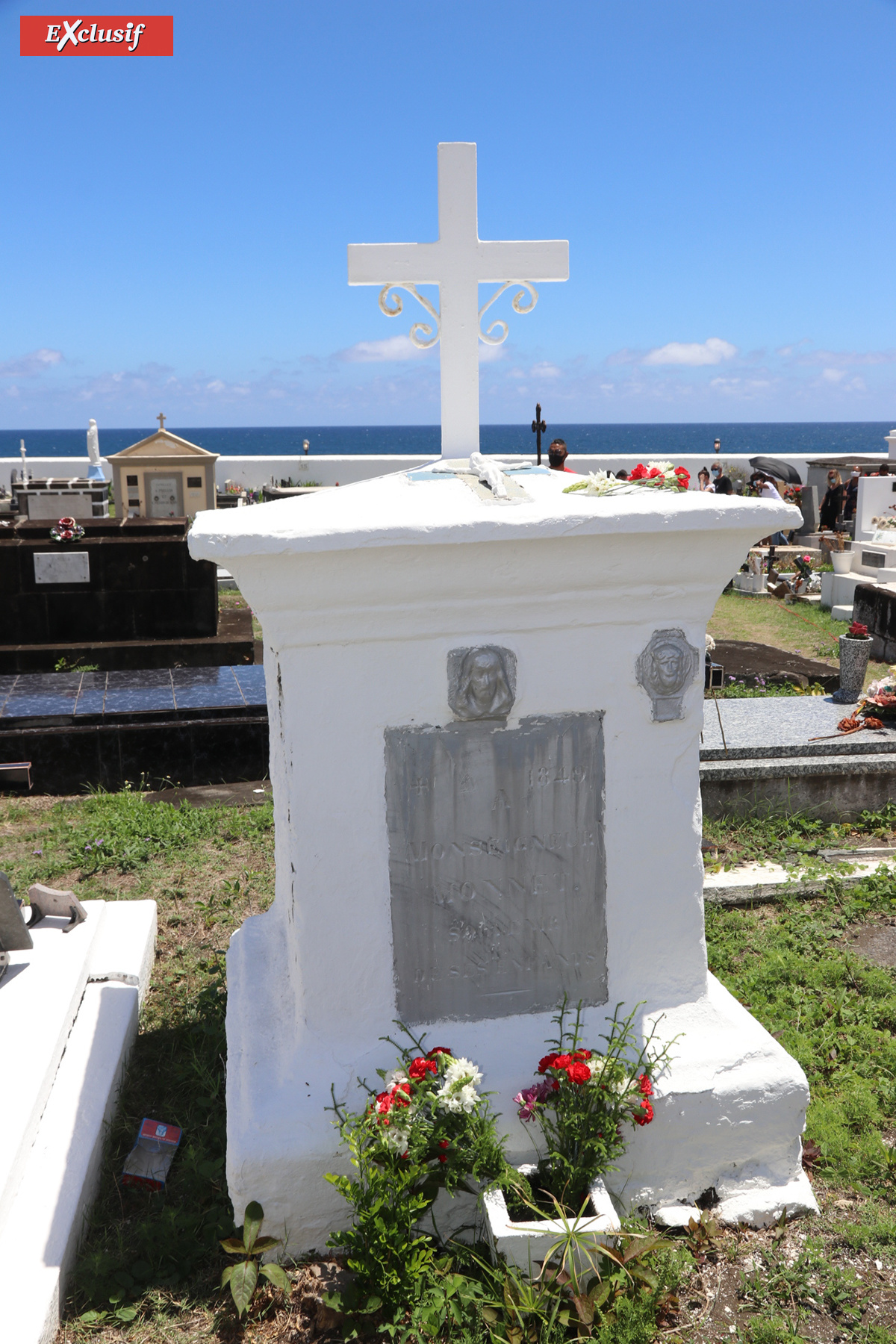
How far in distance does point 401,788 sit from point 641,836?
2.23 ft

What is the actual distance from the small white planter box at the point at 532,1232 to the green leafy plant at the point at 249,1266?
52 centimetres

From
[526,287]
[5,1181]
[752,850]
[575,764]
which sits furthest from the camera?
[752,850]

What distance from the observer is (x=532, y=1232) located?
92.6 inches

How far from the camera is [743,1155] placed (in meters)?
2.73

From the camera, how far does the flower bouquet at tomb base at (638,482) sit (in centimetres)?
279

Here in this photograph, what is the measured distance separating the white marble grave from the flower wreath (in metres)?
6.47

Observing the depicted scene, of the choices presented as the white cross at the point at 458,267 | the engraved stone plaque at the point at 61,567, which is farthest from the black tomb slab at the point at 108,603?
the white cross at the point at 458,267

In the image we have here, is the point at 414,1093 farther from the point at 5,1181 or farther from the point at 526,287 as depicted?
the point at 526,287

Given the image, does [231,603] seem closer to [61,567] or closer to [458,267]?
[61,567]

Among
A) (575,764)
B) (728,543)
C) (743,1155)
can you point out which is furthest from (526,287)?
(743,1155)

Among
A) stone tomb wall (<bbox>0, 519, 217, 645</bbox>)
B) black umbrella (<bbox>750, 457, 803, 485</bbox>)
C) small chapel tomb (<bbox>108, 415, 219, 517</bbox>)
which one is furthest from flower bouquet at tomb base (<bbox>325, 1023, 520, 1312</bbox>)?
black umbrella (<bbox>750, 457, 803, 485</bbox>)

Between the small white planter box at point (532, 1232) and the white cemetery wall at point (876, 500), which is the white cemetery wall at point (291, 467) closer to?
the white cemetery wall at point (876, 500)

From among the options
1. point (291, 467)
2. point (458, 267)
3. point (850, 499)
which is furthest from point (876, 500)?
point (291, 467)

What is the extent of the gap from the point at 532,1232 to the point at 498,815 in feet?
3.18
